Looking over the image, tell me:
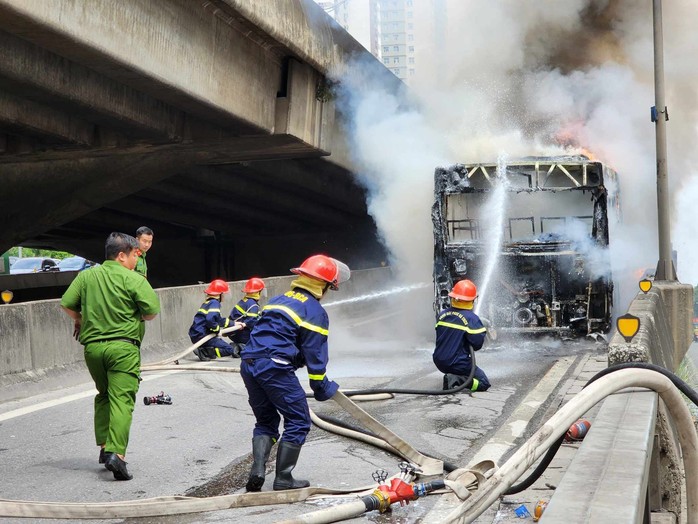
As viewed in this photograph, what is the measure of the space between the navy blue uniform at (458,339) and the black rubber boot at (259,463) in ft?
12.9

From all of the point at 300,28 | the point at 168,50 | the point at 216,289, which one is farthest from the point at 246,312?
the point at 300,28

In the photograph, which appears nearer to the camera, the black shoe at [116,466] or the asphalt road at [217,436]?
the asphalt road at [217,436]

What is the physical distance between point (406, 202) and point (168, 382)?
10735mm

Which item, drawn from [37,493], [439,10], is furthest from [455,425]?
Result: [439,10]

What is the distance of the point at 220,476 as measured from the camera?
6246 mm

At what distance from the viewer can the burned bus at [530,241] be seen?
46.9 feet

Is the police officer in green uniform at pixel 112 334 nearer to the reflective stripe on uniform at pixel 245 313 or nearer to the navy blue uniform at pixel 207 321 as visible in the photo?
the navy blue uniform at pixel 207 321

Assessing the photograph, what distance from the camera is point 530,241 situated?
14.6m

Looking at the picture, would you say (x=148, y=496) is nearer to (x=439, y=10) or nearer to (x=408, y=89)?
(x=408, y=89)

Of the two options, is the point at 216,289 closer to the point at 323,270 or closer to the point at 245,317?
the point at 245,317

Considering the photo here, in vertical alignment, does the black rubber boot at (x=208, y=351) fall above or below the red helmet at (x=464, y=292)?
below

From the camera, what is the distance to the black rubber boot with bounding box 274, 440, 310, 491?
5.55 m

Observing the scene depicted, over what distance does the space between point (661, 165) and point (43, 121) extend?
10.3m

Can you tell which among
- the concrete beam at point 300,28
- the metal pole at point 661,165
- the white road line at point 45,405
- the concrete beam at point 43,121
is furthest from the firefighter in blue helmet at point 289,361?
the metal pole at point 661,165
